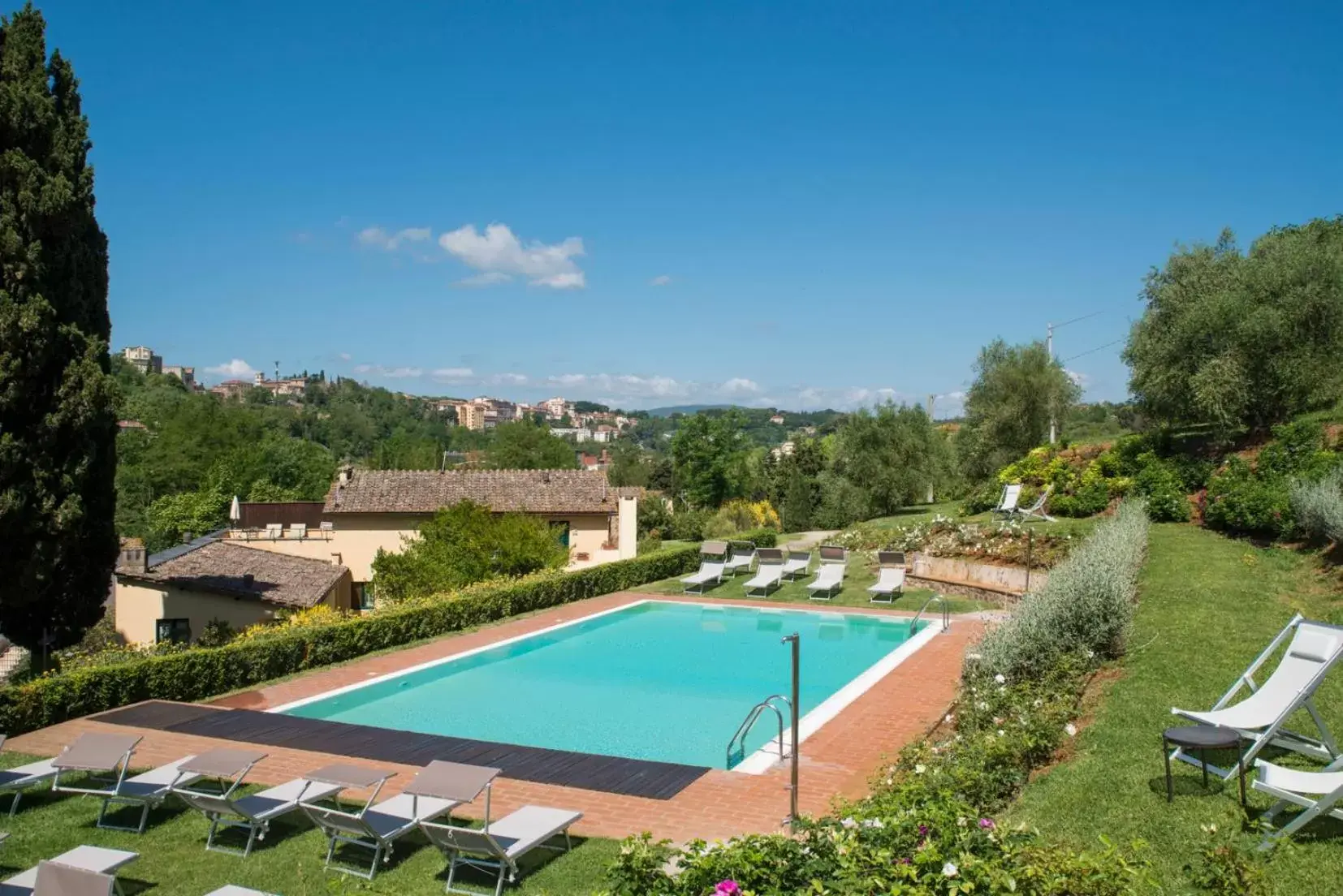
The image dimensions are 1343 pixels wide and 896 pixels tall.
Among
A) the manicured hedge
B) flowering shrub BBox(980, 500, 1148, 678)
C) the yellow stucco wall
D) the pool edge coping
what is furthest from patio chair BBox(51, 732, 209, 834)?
Result: the yellow stucco wall

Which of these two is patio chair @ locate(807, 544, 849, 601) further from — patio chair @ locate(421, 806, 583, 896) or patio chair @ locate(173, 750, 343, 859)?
patio chair @ locate(173, 750, 343, 859)

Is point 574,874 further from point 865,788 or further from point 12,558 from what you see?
point 12,558

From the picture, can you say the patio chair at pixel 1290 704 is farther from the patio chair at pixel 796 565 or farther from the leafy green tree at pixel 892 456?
the leafy green tree at pixel 892 456

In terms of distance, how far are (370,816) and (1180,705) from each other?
6.95 meters

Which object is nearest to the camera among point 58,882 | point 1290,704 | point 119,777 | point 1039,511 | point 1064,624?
point 58,882

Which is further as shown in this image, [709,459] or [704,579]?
[709,459]

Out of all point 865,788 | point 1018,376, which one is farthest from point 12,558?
point 1018,376

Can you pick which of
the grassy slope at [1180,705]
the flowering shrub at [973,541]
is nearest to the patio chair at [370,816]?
the grassy slope at [1180,705]

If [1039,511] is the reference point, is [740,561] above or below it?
below

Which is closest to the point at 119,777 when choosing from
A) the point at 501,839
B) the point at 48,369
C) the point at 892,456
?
the point at 501,839

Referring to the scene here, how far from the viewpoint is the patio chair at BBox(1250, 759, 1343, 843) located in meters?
5.16

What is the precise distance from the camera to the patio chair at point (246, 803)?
695 cm

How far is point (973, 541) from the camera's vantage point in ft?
64.7

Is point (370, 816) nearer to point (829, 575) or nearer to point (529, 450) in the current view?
point (829, 575)
